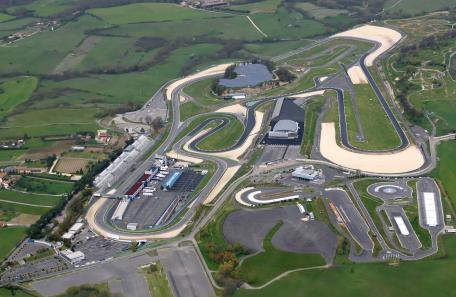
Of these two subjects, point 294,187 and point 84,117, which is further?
point 84,117

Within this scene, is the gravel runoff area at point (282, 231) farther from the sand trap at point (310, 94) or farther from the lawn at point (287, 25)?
the lawn at point (287, 25)

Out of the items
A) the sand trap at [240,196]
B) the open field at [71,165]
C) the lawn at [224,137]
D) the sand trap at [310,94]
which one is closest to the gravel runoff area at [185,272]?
the sand trap at [240,196]

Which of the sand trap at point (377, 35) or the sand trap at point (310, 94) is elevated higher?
the sand trap at point (377, 35)

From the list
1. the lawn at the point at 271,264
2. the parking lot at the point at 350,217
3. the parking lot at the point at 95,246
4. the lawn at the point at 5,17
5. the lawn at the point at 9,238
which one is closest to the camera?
the lawn at the point at 271,264

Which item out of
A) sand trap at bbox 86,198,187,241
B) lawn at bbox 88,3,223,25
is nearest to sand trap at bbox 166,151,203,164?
sand trap at bbox 86,198,187,241

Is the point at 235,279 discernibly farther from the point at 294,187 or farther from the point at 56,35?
the point at 56,35

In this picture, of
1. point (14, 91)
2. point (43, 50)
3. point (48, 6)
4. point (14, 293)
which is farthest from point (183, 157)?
point (48, 6)

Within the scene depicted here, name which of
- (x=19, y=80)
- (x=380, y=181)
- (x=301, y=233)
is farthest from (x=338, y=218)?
(x=19, y=80)
